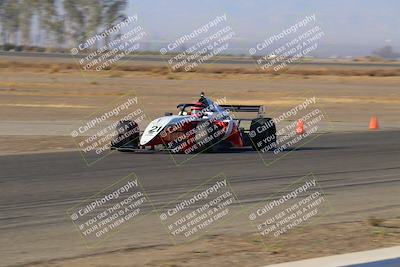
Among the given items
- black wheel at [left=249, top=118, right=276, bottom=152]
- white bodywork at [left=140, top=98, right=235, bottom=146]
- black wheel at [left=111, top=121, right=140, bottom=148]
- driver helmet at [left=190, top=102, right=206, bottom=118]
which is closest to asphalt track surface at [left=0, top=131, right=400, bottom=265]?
black wheel at [left=111, top=121, right=140, bottom=148]

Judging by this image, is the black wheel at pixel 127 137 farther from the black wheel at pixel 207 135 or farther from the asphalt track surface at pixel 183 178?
the black wheel at pixel 207 135

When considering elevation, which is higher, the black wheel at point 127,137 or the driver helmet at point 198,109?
the black wheel at point 127,137

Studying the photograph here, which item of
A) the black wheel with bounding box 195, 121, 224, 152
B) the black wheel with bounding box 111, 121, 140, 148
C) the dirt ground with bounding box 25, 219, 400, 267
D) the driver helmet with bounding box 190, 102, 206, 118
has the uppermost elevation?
the black wheel with bounding box 111, 121, 140, 148

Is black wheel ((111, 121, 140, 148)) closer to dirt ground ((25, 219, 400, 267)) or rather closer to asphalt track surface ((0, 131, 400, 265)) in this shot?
asphalt track surface ((0, 131, 400, 265))

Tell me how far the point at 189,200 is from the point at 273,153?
7.02 m

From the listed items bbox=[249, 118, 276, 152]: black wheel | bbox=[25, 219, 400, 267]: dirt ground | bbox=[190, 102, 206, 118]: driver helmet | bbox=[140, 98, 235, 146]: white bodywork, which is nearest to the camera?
bbox=[25, 219, 400, 267]: dirt ground

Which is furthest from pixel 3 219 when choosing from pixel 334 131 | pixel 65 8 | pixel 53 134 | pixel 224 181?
pixel 65 8

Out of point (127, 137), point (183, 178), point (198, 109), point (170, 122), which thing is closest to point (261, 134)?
point (198, 109)

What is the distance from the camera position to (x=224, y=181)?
14523 millimetres

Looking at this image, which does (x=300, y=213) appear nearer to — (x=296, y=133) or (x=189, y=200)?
(x=189, y=200)

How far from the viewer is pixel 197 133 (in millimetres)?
18422

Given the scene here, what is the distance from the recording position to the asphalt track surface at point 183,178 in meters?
11.4

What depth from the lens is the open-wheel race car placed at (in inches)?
718

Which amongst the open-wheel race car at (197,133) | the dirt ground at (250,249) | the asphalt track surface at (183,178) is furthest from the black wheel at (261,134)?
the dirt ground at (250,249)
